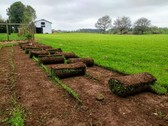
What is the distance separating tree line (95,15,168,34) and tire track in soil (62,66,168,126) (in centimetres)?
7898

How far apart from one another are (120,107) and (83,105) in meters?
0.71

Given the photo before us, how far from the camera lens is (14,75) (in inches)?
240

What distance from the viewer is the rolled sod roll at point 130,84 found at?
4148 mm

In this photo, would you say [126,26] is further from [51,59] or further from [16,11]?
[51,59]

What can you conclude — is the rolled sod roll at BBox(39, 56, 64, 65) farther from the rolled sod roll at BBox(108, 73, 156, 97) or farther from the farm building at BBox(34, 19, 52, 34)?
the farm building at BBox(34, 19, 52, 34)

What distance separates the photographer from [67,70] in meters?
5.68

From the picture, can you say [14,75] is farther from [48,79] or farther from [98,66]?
[98,66]

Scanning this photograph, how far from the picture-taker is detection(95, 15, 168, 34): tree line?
266 ft

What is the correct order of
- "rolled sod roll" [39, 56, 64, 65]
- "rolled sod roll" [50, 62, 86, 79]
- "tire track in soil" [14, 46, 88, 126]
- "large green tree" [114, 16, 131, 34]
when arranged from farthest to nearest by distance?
1. "large green tree" [114, 16, 131, 34]
2. "rolled sod roll" [39, 56, 64, 65]
3. "rolled sod roll" [50, 62, 86, 79]
4. "tire track in soil" [14, 46, 88, 126]

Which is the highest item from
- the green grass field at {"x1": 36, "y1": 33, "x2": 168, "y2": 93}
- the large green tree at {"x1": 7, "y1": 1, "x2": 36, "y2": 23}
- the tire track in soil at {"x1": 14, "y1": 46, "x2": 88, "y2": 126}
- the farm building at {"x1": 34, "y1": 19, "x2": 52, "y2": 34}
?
the large green tree at {"x1": 7, "y1": 1, "x2": 36, "y2": 23}

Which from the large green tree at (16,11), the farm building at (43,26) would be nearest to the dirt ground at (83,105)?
the large green tree at (16,11)

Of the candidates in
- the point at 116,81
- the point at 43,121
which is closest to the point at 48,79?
the point at 116,81

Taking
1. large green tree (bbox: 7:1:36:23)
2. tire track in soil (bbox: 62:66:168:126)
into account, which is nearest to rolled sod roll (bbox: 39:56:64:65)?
tire track in soil (bbox: 62:66:168:126)

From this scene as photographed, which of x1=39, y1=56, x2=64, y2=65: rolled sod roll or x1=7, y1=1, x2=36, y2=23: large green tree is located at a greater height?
x1=7, y1=1, x2=36, y2=23: large green tree
